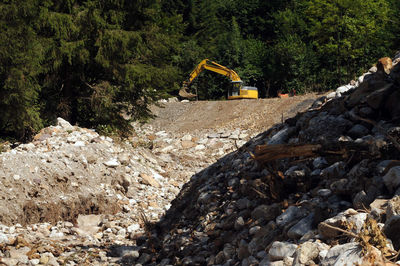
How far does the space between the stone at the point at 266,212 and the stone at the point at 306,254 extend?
1.09m

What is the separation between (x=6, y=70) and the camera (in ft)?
36.8

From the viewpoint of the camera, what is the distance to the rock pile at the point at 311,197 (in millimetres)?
3268

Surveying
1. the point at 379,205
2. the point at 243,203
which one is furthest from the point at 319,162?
the point at 379,205

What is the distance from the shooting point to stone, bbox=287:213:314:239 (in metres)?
3.73

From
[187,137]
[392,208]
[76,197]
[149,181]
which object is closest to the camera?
[392,208]

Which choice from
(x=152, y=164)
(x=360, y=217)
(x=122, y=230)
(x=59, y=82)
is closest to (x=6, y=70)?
(x=59, y=82)

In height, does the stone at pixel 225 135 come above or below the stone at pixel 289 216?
below

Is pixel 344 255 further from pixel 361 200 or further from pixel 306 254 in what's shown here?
pixel 361 200

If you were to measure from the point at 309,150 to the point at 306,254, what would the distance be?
5.41 ft

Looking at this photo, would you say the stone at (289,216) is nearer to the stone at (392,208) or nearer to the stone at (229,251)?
the stone at (229,251)

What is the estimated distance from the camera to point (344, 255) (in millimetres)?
2977

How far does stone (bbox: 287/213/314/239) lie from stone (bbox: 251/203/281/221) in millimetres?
543

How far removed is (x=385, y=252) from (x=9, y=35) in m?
10.4

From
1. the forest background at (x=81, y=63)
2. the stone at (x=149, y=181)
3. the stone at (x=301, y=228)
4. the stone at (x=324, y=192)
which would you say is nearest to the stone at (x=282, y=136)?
the stone at (x=324, y=192)
